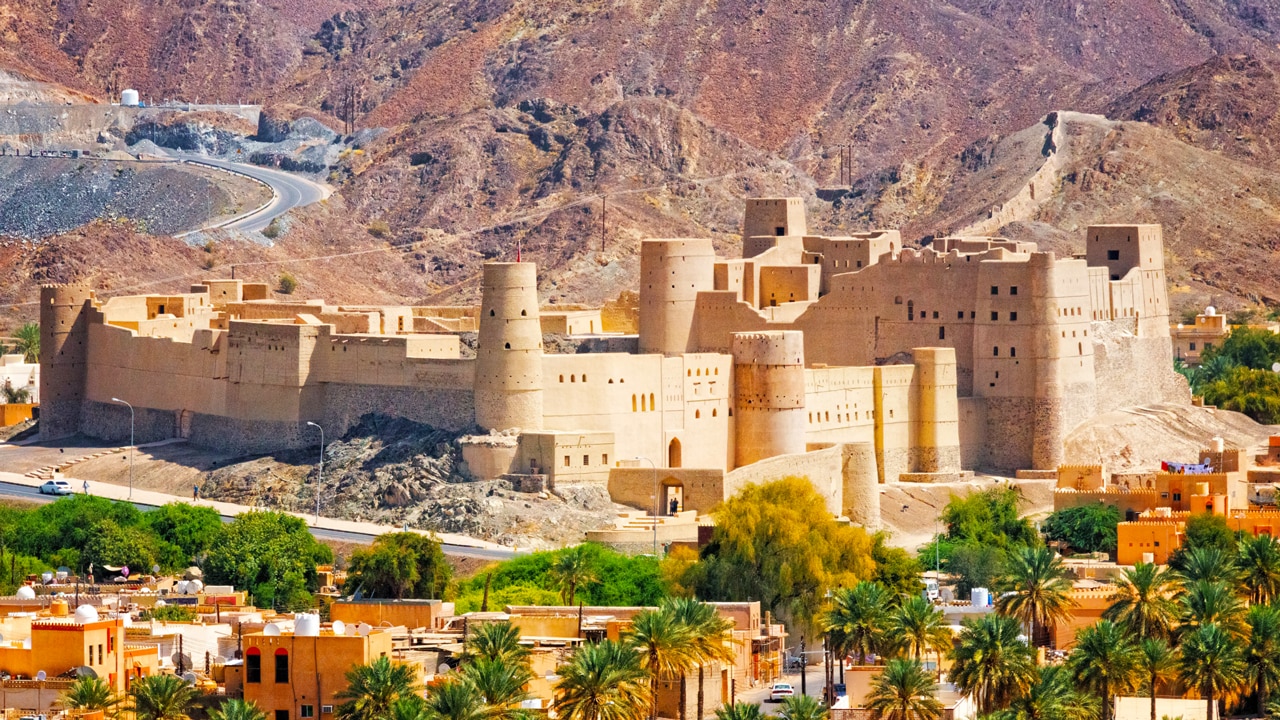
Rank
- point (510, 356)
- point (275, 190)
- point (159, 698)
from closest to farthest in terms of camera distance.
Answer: point (159, 698)
point (510, 356)
point (275, 190)

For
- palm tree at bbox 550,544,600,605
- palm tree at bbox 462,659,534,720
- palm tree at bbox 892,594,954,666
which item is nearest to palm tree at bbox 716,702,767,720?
palm tree at bbox 462,659,534,720

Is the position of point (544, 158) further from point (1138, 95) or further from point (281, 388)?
point (281, 388)

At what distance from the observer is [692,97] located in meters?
189

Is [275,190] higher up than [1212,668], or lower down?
higher up

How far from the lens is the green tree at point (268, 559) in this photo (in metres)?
70.5

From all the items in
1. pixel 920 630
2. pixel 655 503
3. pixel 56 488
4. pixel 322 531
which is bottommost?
pixel 920 630

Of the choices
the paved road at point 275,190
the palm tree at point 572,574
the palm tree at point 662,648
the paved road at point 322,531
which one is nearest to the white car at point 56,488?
the paved road at point 322,531

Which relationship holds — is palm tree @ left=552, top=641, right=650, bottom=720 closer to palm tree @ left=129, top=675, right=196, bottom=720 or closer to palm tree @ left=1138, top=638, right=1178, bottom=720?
palm tree @ left=129, top=675, right=196, bottom=720

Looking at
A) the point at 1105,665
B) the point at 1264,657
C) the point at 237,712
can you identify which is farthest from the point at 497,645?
the point at 1264,657

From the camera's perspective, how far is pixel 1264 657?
2144 inches

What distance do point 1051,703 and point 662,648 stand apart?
5.96 m

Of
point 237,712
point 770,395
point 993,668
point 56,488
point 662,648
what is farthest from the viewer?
point 56,488

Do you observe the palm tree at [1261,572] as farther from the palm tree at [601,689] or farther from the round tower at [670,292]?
the round tower at [670,292]

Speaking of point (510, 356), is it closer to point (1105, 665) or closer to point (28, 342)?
point (1105, 665)
